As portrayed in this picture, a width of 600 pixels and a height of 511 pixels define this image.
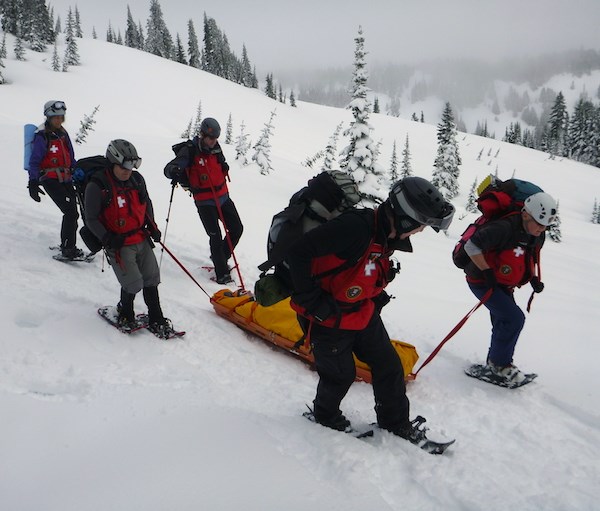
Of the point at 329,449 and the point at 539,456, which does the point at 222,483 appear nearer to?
the point at 329,449

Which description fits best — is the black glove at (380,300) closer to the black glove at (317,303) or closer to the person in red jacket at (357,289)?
the person in red jacket at (357,289)

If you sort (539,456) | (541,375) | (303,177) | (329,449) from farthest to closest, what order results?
(303,177) < (541,375) < (539,456) < (329,449)

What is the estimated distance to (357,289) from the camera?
3266 millimetres

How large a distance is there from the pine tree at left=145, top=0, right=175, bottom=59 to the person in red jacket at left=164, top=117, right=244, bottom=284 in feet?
299

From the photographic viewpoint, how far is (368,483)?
2928mm

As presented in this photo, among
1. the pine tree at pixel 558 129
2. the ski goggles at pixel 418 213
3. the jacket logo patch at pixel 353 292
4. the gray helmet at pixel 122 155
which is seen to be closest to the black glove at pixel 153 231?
the gray helmet at pixel 122 155

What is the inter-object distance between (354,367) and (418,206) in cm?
150

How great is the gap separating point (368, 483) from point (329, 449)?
0.43 m

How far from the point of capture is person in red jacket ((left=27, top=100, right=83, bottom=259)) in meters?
6.62

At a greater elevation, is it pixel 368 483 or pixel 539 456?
pixel 368 483

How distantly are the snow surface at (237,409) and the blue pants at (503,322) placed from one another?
43 cm

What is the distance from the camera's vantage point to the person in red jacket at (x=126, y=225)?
463cm

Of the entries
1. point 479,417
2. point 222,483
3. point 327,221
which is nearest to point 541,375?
point 479,417

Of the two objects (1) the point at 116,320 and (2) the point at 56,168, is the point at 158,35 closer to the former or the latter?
(2) the point at 56,168
